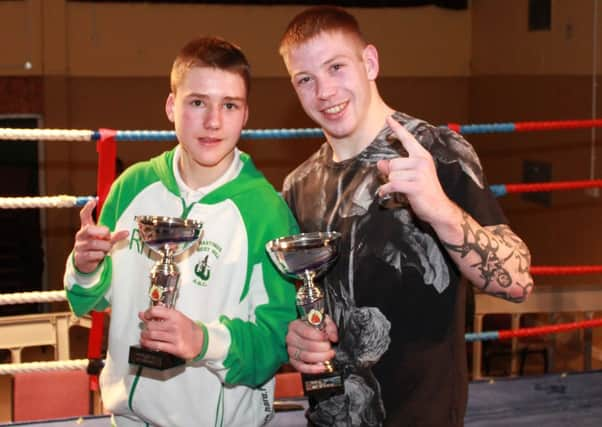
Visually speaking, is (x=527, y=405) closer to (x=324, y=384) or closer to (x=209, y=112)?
(x=324, y=384)

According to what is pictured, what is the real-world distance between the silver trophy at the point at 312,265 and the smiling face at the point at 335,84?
0.23 meters

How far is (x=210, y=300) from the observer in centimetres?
182

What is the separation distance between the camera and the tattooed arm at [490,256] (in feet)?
5.36

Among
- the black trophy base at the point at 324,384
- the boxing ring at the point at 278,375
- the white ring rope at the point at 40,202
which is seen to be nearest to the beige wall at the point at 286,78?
the boxing ring at the point at 278,375

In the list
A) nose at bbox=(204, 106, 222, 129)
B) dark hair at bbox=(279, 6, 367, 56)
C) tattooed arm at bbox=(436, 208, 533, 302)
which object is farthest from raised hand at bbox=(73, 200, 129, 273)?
tattooed arm at bbox=(436, 208, 533, 302)

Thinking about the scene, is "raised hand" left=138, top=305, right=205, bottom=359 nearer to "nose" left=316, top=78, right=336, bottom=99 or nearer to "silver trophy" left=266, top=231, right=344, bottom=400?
"silver trophy" left=266, top=231, right=344, bottom=400

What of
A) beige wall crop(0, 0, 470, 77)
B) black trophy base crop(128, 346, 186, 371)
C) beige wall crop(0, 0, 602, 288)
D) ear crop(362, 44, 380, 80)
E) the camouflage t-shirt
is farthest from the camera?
beige wall crop(0, 0, 470, 77)

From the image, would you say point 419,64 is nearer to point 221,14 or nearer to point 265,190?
point 221,14

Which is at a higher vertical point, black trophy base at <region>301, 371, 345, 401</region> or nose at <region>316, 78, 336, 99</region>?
nose at <region>316, 78, 336, 99</region>

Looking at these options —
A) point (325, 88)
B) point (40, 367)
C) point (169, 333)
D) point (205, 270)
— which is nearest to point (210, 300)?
point (205, 270)

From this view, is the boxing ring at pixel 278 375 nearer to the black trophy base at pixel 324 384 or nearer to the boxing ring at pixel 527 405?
the boxing ring at pixel 527 405

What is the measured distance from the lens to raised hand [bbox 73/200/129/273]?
5.74 ft

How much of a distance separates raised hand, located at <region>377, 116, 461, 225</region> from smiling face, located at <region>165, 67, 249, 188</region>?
40 centimetres

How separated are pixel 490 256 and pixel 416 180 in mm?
232
